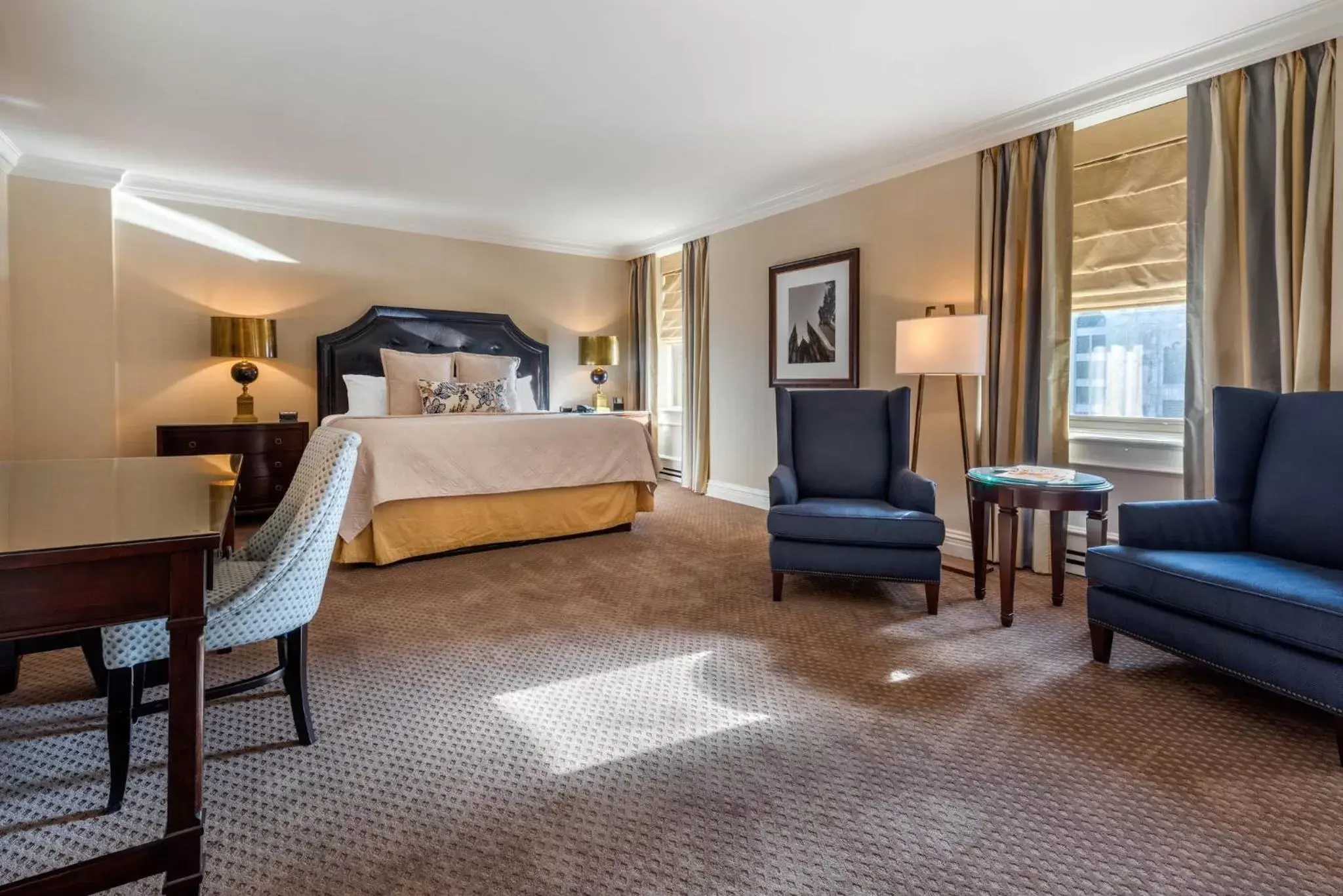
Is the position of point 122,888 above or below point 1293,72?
below

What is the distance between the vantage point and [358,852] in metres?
1.44

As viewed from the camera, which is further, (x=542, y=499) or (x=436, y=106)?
(x=542, y=499)

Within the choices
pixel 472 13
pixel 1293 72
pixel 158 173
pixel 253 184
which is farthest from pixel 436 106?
pixel 1293 72

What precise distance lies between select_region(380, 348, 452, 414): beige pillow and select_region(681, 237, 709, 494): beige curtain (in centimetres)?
219

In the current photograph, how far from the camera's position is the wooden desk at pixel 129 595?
1.04 meters

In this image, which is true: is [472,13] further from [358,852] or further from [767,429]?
[767,429]

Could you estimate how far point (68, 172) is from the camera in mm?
4441

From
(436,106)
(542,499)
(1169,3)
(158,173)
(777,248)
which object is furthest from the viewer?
(777,248)

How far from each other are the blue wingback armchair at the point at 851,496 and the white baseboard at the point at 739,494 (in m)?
1.77

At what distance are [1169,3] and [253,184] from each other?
551 centimetres

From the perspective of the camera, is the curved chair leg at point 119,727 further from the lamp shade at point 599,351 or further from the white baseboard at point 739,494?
the lamp shade at point 599,351

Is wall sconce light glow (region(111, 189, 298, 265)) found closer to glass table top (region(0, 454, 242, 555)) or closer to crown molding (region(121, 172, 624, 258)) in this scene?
crown molding (region(121, 172, 624, 258))

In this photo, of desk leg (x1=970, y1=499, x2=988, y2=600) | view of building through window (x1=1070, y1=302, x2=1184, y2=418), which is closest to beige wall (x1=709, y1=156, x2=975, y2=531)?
view of building through window (x1=1070, y1=302, x2=1184, y2=418)

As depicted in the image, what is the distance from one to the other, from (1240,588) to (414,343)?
5.73 metres
